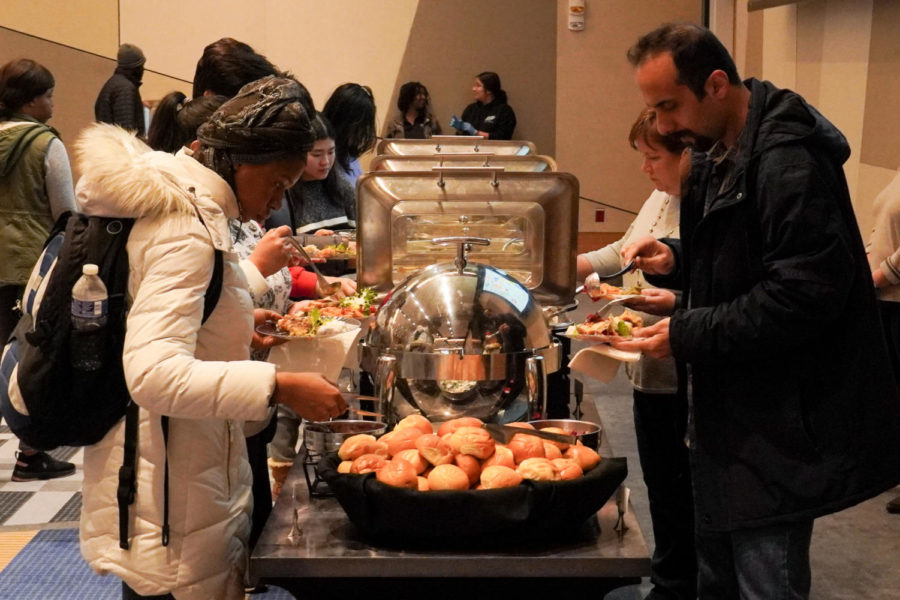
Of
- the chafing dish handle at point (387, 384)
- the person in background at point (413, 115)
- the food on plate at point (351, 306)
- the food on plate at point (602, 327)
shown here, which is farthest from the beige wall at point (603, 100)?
the chafing dish handle at point (387, 384)

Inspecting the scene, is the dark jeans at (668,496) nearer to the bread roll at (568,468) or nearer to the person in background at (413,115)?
the bread roll at (568,468)

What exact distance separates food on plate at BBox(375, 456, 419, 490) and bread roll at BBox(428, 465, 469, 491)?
0.03m

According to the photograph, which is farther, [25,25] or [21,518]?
[25,25]

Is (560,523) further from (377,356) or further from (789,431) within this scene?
(377,356)

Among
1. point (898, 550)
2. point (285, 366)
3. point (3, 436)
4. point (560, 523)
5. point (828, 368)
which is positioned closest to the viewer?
point (560, 523)

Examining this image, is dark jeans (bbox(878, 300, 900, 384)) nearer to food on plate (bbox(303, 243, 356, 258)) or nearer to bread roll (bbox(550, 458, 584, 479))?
food on plate (bbox(303, 243, 356, 258))

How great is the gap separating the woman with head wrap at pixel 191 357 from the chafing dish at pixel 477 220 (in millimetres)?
1155

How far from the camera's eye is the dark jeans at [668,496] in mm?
3152

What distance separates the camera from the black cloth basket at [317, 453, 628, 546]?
1.69 metres

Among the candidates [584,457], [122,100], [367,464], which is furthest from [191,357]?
→ [122,100]

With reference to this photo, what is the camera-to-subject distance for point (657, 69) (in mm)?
2033

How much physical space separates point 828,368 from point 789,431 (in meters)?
0.14

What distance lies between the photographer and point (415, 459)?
1.85 metres

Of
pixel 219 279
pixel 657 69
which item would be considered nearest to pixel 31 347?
pixel 219 279
